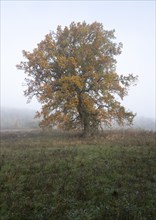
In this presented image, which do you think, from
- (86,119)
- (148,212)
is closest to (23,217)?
(148,212)

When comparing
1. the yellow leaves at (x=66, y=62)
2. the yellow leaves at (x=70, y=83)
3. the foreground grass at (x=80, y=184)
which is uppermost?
the yellow leaves at (x=66, y=62)

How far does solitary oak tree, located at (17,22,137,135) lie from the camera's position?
2511cm

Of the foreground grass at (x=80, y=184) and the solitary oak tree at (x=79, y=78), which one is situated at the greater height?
the solitary oak tree at (x=79, y=78)

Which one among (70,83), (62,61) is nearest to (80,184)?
(70,83)

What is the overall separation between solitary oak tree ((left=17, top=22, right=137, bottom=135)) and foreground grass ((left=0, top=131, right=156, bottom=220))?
25.2 feet

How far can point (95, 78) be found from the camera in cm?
2528

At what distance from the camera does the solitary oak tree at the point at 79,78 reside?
2511 cm

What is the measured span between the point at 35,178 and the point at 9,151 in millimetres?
7309

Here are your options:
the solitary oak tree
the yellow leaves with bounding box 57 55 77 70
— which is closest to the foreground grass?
the solitary oak tree

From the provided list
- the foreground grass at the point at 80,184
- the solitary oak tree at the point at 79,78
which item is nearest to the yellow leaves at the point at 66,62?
the solitary oak tree at the point at 79,78

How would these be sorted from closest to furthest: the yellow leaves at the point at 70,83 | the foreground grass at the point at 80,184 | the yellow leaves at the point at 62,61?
the foreground grass at the point at 80,184 → the yellow leaves at the point at 70,83 → the yellow leaves at the point at 62,61

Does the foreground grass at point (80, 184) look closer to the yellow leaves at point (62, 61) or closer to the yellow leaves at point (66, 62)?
the yellow leaves at point (62, 61)

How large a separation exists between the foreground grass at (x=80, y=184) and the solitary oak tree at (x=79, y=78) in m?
7.68

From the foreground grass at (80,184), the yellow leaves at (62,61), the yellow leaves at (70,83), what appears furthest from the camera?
the yellow leaves at (62,61)
